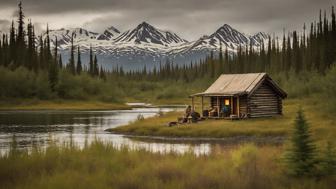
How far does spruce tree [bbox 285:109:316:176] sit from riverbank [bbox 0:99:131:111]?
7820cm

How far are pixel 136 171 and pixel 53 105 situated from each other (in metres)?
81.4

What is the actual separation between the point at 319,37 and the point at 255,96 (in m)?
66.3

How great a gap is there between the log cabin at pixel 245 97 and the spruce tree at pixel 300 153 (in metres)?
30.4

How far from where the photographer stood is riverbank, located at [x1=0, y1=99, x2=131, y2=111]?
303 ft

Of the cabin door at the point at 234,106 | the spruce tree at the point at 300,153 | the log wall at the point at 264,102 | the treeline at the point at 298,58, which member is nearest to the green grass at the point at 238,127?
the log wall at the point at 264,102

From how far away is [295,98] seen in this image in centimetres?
7825

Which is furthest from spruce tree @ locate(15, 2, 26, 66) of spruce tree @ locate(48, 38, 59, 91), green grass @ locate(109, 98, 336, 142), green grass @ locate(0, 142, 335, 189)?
green grass @ locate(0, 142, 335, 189)

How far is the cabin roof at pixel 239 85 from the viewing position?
163ft

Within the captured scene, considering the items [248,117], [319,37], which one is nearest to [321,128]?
[248,117]

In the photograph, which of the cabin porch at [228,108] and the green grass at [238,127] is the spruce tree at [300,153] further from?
the cabin porch at [228,108]

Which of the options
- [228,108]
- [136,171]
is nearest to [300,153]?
[136,171]

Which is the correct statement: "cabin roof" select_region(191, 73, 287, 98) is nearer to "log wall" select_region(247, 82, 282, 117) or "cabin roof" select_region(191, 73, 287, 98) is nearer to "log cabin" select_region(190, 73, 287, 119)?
"log cabin" select_region(190, 73, 287, 119)

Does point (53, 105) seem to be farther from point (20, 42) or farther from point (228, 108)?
point (228, 108)

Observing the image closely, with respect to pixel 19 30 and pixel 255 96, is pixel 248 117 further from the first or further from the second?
pixel 19 30
